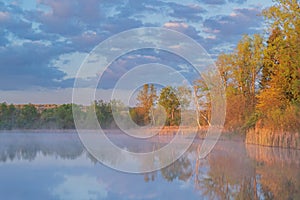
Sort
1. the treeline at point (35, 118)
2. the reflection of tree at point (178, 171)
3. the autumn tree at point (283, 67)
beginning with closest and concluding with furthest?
the reflection of tree at point (178, 171) → the autumn tree at point (283, 67) → the treeline at point (35, 118)

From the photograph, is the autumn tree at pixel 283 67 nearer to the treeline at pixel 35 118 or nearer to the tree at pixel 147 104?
the tree at pixel 147 104

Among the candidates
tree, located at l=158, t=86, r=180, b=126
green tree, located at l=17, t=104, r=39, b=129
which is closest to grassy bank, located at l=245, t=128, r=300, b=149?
tree, located at l=158, t=86, r=180, b=126

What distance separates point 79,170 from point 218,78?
17.6 metres

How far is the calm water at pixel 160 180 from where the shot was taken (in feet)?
25.2

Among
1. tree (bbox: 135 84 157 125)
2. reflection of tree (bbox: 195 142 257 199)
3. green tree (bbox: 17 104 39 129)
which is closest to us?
reflection of tree (bbox: 195 142 257 199)

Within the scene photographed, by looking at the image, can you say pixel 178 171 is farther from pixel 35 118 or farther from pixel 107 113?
pixel 35 118

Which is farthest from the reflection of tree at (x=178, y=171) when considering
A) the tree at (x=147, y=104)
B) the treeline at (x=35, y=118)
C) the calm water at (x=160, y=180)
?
the treeline at (x=35, y=118)

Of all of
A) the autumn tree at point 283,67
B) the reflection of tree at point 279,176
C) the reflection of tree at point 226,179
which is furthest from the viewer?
the autumn tree at point 283,67

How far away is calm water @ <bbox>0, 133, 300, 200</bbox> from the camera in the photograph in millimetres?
7672

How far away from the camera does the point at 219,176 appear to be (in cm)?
962

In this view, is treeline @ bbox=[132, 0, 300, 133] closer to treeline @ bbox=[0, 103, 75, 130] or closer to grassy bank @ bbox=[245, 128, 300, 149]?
grassy bank @ bbox=[245, 128, 300, 149]

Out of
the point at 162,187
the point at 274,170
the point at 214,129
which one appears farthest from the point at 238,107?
the point at 162,187

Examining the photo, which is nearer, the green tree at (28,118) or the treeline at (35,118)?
the treeline at (35,118)

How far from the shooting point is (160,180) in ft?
31.0
